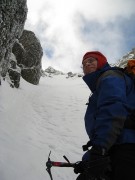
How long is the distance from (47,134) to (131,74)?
7.81 meters

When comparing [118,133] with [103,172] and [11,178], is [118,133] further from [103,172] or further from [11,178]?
[11,178]

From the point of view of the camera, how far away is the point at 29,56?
965 inches

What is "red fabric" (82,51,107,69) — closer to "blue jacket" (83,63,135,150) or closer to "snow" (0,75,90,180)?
"blue jacket" (83,63,135,150)

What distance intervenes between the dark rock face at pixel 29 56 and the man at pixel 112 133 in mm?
20224

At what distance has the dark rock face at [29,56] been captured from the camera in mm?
23844

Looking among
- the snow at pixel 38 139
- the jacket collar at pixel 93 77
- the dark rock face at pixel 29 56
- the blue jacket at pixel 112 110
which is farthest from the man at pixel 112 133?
the dark rock face at pixel 29 56

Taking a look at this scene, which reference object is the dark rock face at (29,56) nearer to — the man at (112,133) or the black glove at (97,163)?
the man at (112,133)

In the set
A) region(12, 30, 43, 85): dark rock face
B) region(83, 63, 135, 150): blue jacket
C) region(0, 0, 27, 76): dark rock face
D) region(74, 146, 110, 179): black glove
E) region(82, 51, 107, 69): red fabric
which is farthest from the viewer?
region(12, 30, 43, 85): dark rock face

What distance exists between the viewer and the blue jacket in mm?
3311

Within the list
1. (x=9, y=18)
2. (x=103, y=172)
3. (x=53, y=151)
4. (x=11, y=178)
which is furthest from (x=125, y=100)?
(x=9, y=18)

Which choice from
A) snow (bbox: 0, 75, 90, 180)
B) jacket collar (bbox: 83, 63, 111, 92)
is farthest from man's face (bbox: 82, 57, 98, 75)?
snow (bbox: 0, 75, 90, 180)

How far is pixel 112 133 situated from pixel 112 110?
11.3 inches

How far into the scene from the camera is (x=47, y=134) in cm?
1117

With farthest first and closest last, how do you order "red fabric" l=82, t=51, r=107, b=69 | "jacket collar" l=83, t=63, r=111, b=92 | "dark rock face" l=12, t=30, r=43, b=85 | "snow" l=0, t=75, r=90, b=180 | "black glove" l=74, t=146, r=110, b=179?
"dark rock face" l=12, t=30, r=43, b=85
"snow" l=0, t=75, r=90, b=180
"red fabric" l=82, t=51, r=107, b=69
"jacket collar" l=83, t=63, r=111, b=92
"black glove" l=74, t=146, r=110, b=179
